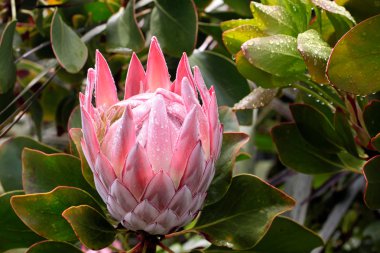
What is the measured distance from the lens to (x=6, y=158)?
1.22m

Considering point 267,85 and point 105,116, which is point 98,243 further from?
point 267,85

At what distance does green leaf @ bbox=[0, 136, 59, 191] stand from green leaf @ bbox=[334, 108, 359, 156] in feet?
1.71

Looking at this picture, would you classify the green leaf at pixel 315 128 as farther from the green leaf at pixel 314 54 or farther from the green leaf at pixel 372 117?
the green leaf at pixel 314 54

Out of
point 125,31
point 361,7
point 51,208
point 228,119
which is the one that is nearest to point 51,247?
point 51,208

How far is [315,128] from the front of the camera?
3.87ft

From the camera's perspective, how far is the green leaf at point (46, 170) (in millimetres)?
1100

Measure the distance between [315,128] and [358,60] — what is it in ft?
0.99

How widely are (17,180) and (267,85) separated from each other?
505 mm

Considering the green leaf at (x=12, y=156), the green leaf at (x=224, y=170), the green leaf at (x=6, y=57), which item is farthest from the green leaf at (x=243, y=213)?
the green leaf at (x=6, y=57)

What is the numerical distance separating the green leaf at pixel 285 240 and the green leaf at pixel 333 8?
359mm

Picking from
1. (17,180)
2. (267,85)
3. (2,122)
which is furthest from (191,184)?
(2,122)

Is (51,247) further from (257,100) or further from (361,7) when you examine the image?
(361,7)

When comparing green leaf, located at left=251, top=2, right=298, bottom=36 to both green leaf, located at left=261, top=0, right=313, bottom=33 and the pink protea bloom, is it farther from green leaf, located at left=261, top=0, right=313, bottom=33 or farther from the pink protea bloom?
the pink protea bloom

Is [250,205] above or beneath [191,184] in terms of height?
beneath
